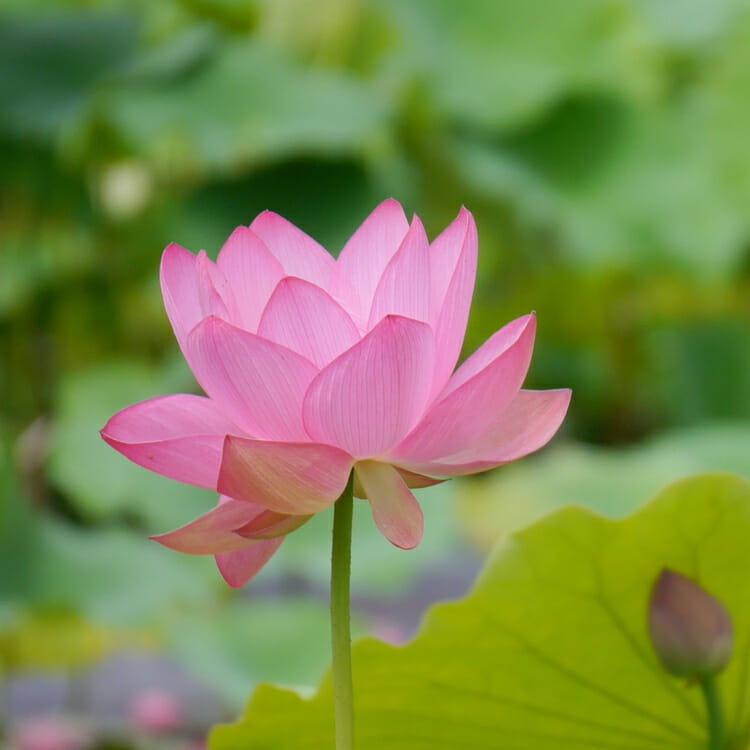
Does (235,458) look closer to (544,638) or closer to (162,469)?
(162,469)

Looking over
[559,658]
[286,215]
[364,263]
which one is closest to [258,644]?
[286,215]

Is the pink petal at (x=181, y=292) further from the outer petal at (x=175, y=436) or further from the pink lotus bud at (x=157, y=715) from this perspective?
the pink lotus bud at (x=157, y=715)

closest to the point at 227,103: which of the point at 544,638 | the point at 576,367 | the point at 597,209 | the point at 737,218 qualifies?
the point at 597,209

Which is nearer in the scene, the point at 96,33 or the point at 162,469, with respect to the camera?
the point at 162,469

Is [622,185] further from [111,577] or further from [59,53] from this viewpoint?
[111,577]

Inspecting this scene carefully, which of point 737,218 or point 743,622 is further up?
point 737,218

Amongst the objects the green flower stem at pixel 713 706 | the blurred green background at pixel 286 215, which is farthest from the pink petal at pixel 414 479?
the blurred green background at pixel 286 215
